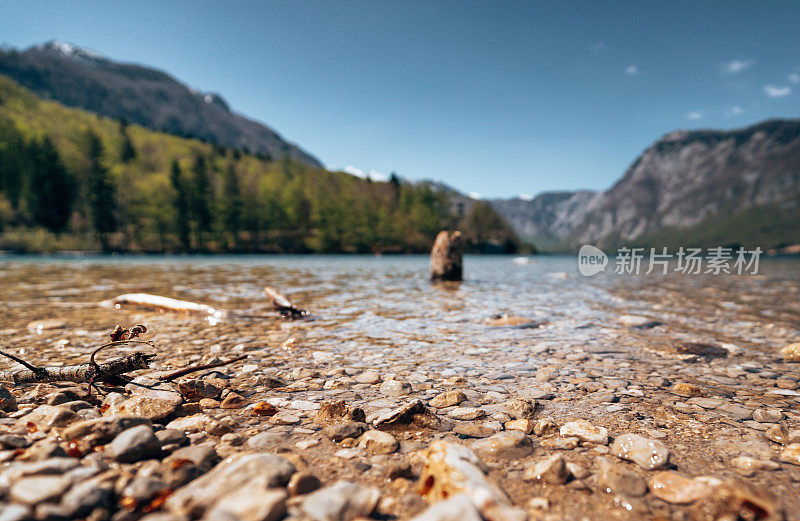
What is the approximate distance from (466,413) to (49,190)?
122104mm

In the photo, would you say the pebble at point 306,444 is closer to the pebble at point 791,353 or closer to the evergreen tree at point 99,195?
the pebble at point 791,353

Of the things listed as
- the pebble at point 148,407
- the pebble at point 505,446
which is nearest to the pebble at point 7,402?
the pebble at point 148,407

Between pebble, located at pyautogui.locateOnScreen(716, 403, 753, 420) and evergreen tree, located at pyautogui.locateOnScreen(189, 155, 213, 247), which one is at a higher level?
evergreen tree, located at pyautogui.locateOnScreen(189, 155, 213, 247)

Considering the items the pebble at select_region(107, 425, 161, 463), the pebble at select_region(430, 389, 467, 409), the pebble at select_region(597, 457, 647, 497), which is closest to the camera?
the pebble at select_region(597, 457, 647, 497)

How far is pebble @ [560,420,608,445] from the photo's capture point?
2.91 metres

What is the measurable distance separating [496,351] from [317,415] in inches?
132

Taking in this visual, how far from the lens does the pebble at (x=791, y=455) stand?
2.59 meters

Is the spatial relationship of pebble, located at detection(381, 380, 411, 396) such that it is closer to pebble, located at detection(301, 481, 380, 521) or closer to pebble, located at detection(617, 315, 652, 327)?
pebble, located at detection(301, 481, 380, 521)

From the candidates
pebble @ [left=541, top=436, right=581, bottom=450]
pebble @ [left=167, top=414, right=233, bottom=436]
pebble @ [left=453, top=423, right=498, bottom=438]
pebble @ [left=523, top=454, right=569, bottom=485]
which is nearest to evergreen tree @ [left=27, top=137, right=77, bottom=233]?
pebble @ [left=167, top=414, right=233, bottom=436]

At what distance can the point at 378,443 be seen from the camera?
9.10 ft

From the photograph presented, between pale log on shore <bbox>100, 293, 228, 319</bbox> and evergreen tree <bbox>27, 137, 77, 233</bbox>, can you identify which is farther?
evergreen tree <bbox>27, 137, 77, 233</bbox>

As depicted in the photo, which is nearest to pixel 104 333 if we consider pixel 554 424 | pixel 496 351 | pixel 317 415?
pixel 317 415

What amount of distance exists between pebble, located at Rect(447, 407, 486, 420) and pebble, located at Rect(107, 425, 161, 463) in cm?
241

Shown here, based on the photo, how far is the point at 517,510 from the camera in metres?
1.88
